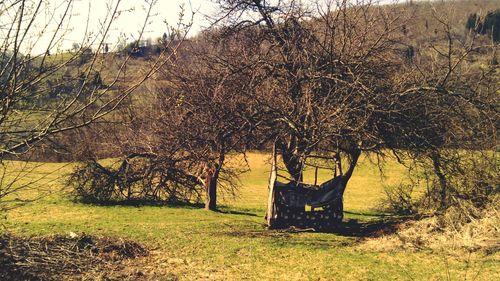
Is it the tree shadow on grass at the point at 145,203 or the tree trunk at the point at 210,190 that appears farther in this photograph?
the tree shadow on grass at the point at 145,203

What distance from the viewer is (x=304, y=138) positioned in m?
11.8

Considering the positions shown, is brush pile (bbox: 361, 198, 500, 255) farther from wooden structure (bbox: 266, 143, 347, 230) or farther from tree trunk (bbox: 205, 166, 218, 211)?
tree trunk (bbox: 205, 166, 218, 211)

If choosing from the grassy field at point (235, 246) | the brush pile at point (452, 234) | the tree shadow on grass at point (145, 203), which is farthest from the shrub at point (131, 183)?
the brush pile at point (452, 234)

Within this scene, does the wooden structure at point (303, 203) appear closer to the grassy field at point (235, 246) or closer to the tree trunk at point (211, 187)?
the grassy field at point (235, 246)

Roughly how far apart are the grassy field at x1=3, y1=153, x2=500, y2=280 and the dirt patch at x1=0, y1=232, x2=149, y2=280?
0.62 metres

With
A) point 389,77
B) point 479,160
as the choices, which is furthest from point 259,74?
point 479,160

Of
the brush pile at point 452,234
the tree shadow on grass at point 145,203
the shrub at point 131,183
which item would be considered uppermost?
the brush pile at point 452,234

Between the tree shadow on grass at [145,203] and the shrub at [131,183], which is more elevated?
the shrub at [131,183]

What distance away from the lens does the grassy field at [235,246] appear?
8702 millimetres

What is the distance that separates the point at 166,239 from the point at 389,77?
8618 mm

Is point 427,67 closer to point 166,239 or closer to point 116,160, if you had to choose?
point 166,239

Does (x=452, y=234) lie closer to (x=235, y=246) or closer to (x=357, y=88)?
(x=357, y=88)

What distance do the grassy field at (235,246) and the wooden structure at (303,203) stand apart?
549 millimetres

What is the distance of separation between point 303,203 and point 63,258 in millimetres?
8173
